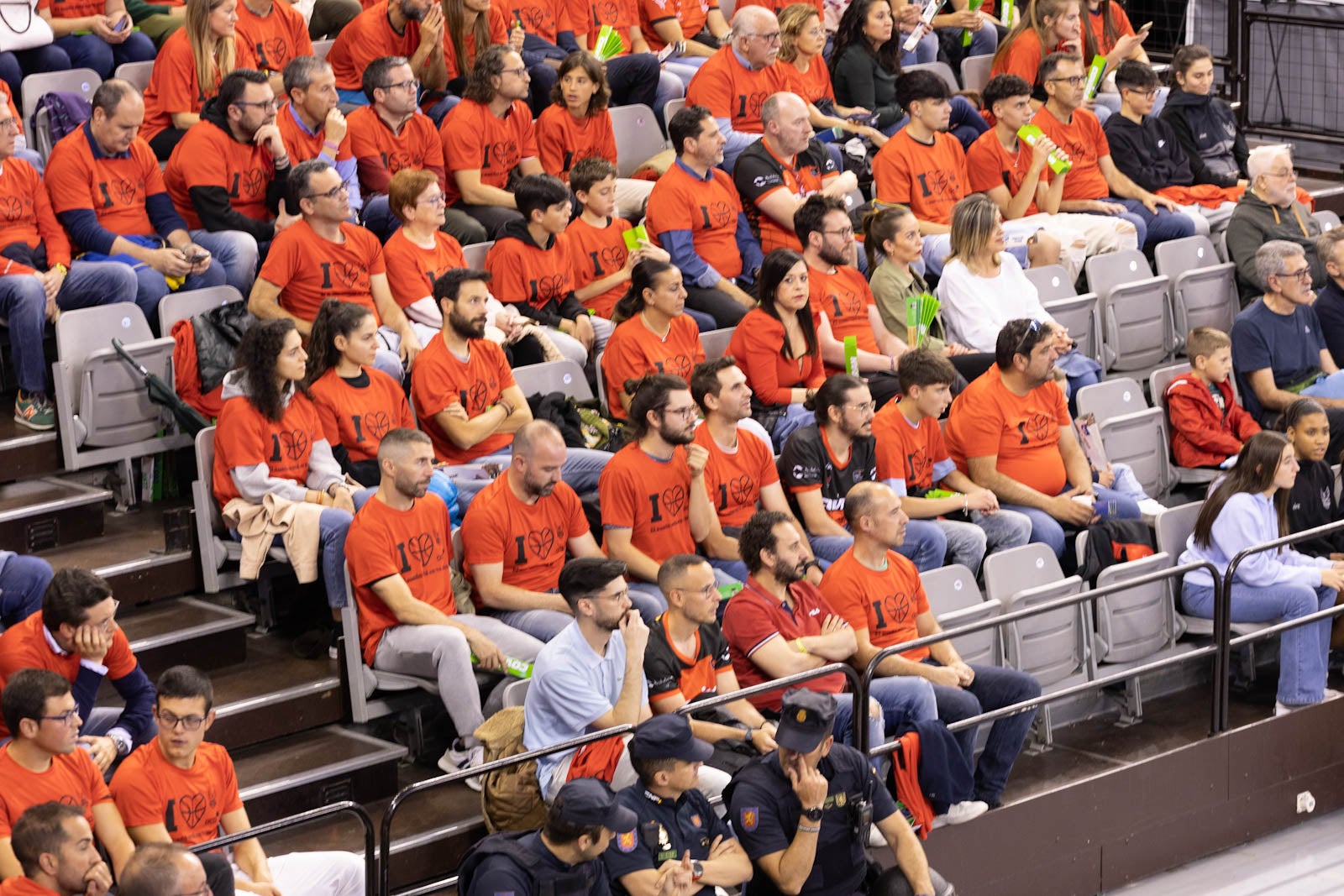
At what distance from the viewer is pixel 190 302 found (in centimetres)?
850

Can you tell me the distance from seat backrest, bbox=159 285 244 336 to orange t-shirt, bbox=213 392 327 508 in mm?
898

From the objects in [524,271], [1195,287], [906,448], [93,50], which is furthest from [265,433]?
[1195,287]

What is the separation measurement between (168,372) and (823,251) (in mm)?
3072

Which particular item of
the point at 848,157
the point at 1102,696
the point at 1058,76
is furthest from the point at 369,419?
the point at 1058,76

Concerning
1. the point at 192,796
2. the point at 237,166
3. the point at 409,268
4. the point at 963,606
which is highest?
the point at 237,166

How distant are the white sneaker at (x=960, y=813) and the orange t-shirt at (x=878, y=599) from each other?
563 mm

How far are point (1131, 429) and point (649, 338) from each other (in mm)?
2377

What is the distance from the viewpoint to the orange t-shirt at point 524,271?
9.22 meters

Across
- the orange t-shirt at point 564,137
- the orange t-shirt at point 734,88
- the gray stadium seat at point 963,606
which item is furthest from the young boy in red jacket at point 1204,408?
the orange t-shirt at point 564,137

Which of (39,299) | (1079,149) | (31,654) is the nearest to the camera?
(31,654)

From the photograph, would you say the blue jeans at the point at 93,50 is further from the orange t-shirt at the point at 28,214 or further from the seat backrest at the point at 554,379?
the seat backrest at the point at 554,379

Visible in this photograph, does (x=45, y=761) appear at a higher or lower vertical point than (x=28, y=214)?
lower

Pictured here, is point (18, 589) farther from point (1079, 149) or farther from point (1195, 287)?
point (1079, 149)

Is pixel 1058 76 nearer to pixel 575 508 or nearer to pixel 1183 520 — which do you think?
pixel 1183 520
